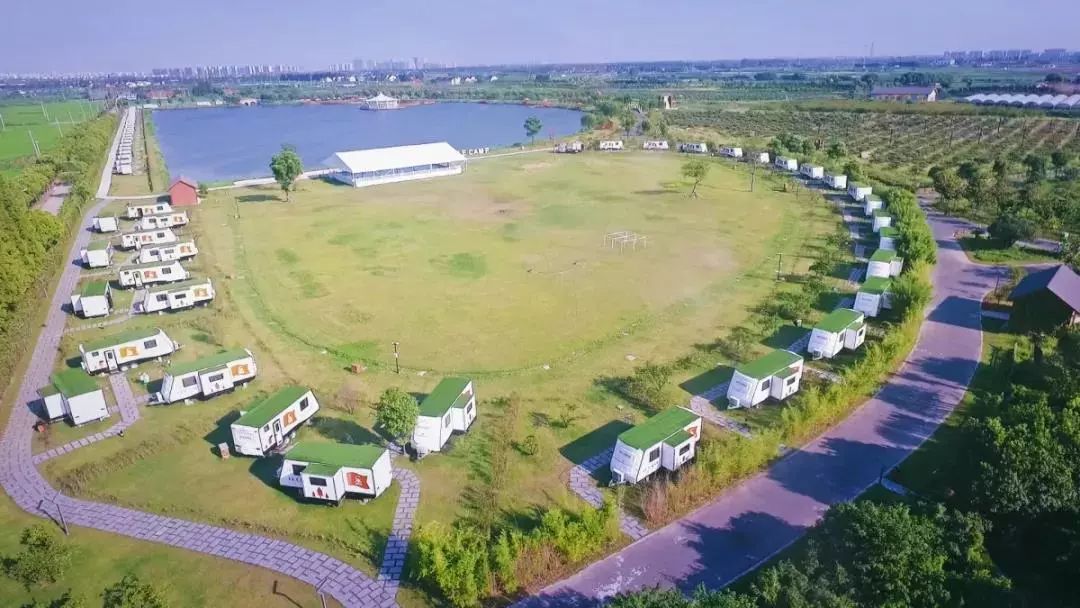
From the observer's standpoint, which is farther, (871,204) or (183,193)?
(183,193)

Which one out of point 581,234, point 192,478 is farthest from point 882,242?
point 192,478

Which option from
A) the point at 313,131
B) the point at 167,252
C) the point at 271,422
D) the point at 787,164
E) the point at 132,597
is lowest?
the point at 271,422

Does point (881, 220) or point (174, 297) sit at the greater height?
point (881, 220)

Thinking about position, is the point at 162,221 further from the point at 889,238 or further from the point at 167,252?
the point at 889,238

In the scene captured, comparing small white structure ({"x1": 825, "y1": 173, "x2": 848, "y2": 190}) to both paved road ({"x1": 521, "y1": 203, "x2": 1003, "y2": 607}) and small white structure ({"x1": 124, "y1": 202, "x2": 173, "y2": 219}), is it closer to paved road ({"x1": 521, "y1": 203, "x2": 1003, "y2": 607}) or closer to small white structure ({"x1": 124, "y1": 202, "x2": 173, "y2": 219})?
paved road ({"x1": 521, "y1": 203, "x2": 1003, "y2": 607})

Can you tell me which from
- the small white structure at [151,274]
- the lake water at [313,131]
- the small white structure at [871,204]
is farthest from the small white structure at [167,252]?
the small white structure at [871,204]

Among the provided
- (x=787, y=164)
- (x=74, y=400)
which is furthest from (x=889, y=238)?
(x=74, y=400)

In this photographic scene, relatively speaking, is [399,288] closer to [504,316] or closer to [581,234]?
[504,316]

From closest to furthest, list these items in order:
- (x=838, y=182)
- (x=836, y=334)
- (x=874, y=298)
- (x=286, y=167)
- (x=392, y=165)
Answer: (x=836, y=334)
(x=874, y=298)
(x=286, y=167)
(x=838, y=182)
(x=392, y=165)
